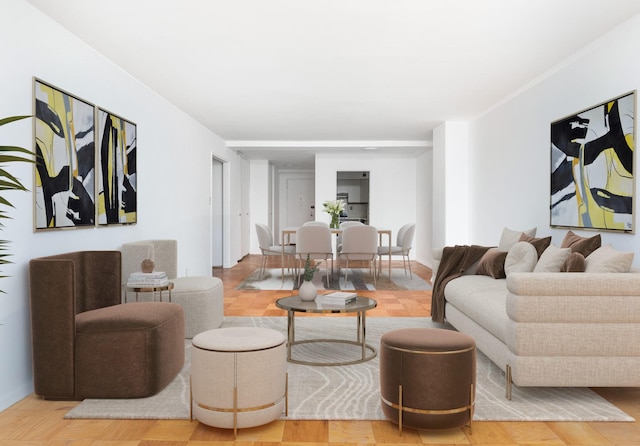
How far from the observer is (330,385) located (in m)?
3.46

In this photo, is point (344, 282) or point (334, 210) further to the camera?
point (334, 210)

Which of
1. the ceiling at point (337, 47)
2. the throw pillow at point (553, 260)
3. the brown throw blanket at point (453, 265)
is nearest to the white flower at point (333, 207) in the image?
the ceiling at point (337, 47)

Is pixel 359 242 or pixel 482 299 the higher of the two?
pixel 359 242

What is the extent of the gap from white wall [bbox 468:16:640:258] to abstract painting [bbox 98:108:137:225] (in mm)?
3961

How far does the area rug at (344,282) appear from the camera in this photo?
25.7 ft

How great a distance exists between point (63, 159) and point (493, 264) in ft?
11.8

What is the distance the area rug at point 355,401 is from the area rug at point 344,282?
385 cm

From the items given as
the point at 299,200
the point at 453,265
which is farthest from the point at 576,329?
the point at 299,200

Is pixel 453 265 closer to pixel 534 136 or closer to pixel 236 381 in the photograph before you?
pixel 534 136

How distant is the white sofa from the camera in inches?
117

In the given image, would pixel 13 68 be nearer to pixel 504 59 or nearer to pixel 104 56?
pixel 104 56

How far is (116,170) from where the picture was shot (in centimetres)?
486

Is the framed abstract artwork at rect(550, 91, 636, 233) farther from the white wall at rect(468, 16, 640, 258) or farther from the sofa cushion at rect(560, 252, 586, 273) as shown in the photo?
the sofa cushion at rect(560, 252, 586, 273)

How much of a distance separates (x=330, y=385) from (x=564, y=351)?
1.39 metres
